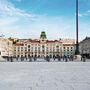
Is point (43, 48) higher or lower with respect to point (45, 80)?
higher

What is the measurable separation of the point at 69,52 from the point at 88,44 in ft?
113

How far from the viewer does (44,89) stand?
9.38 metres

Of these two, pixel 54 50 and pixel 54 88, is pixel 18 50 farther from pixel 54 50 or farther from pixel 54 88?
pixel 54 88

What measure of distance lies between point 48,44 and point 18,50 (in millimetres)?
16607

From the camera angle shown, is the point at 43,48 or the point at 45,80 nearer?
the point at 45,80

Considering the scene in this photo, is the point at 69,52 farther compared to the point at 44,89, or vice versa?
the point at 69,52

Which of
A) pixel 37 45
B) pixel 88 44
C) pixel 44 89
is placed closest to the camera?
pixel 44 89

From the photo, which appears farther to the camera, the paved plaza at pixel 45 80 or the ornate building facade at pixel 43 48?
the ornate building facade at pixel 43 48

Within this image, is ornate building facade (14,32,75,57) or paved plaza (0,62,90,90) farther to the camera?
ornate building facade (14,32,75,57)

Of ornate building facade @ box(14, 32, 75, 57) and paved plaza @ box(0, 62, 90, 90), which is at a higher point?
ornate building facade @ box(14, 32, 75, 57)

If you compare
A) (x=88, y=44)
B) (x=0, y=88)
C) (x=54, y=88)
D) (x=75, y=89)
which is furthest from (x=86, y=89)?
(x=88, y=44)

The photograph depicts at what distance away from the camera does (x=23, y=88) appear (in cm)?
966

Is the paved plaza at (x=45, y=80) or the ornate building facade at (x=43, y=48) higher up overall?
the ornate building facade at (x=43, y=48)

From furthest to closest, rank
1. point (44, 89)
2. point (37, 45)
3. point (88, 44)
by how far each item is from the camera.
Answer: point (37, 45) < point (88, 44) < point (44, 89)
